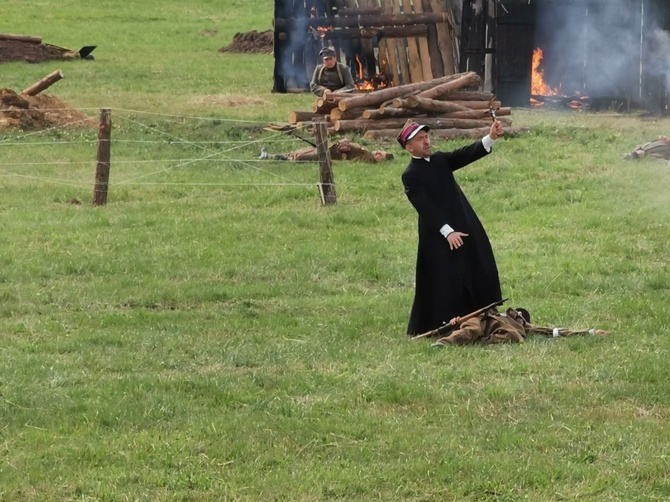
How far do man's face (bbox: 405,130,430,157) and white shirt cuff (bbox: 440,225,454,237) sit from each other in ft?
2.08

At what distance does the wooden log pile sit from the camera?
71.4 feet

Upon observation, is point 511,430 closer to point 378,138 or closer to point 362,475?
point 362,475

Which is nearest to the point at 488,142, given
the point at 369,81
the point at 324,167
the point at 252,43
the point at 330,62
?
the point at 324,167

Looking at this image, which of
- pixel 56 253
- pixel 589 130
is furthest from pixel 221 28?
pixel 56 253

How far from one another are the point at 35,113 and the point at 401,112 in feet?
22.0

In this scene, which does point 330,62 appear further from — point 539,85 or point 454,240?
point 454,240

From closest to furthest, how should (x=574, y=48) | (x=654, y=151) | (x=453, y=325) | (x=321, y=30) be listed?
1. (x=453, y=325)
2. (x=654, y=151)
3. (x=574, y=48)
4. (x=321, y=30)

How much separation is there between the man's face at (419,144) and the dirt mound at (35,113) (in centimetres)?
1296

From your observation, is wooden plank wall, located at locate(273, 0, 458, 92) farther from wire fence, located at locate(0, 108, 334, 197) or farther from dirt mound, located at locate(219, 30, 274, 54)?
dirt mound, located at locate(219, 30, 274, 54)

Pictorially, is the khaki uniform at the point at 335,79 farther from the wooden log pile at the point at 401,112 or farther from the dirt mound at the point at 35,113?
the dirt mound at the point at 35,113

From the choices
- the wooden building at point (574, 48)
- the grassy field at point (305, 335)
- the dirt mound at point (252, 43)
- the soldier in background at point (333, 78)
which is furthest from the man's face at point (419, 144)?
the dirt mound at point (252, 43)

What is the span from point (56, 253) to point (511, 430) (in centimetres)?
717

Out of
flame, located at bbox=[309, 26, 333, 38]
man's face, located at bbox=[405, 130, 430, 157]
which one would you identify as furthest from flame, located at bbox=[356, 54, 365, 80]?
man's face, located at bbox=[405, 130, 430, 157]

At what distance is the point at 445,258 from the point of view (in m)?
10.7
